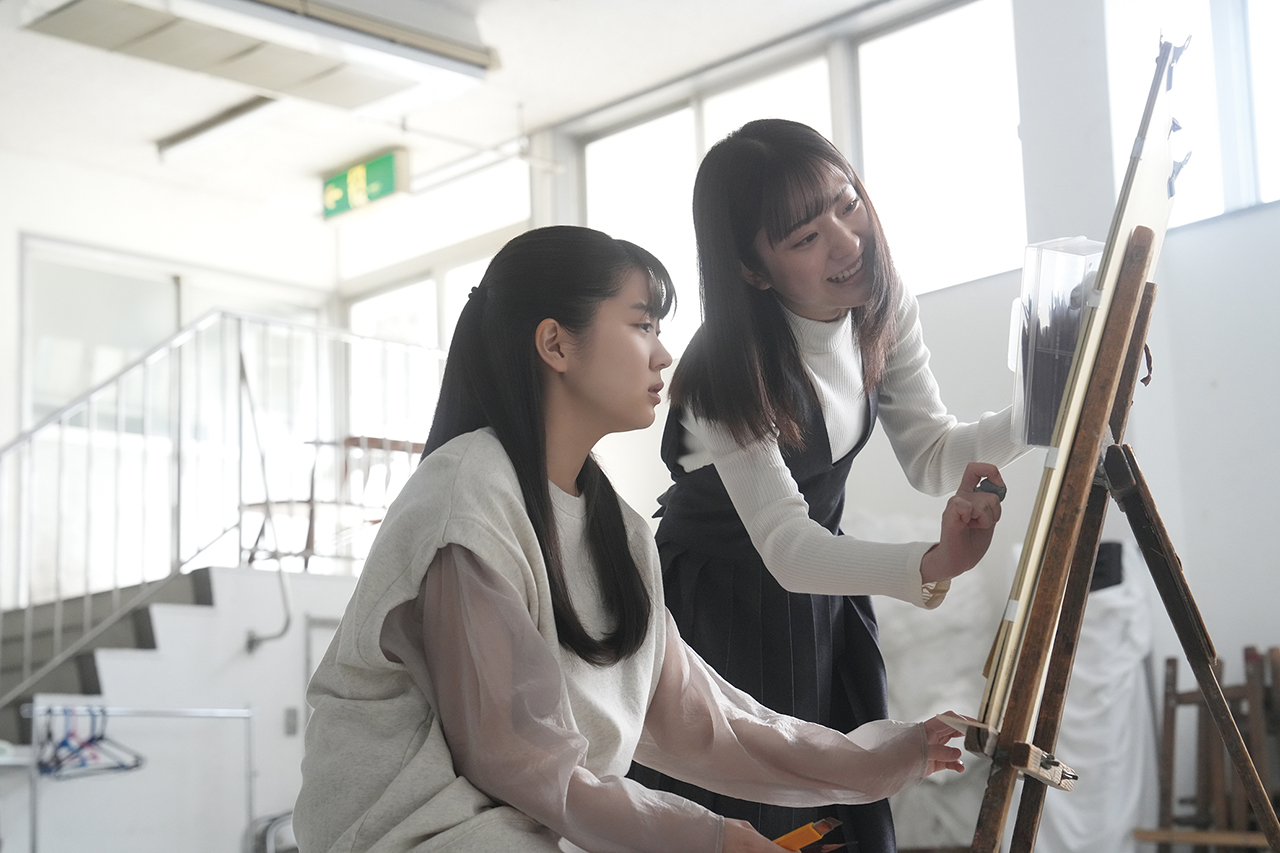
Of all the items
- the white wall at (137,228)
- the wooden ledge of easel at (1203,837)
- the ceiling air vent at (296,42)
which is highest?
the ceiling air vent at (296,42)

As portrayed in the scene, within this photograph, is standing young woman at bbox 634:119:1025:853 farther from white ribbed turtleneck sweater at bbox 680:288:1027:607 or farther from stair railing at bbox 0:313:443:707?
stair railing at bbox 0:313:443:707

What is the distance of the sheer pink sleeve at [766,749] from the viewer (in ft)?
5.08

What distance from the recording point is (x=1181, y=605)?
1.72 metres

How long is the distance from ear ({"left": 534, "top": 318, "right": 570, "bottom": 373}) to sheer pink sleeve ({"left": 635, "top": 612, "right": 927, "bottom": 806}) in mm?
368

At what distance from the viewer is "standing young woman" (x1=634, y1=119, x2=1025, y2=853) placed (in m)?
1.70

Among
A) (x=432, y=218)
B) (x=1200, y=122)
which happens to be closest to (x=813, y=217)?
(x=1200, y=122)

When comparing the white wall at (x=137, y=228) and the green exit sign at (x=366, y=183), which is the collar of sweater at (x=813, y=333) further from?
the white wall at (x=137, y=228)

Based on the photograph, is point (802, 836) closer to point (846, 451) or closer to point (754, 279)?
point (846, 451)

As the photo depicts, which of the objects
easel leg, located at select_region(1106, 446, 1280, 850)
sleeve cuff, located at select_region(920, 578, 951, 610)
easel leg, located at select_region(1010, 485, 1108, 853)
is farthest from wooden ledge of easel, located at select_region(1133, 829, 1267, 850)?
sleeve cuff, located at select_region(920, 578, 951, 610)

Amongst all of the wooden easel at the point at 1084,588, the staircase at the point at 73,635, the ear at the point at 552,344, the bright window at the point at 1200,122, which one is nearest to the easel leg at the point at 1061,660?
the wooden easel at the point at 1084,588

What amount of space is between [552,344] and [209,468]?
254 inches

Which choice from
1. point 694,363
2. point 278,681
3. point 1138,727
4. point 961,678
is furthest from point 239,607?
point 694,363

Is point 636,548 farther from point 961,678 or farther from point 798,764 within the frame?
point 961,678

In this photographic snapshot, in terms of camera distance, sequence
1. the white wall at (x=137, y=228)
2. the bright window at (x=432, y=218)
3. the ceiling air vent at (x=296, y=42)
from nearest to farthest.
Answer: the ceiling air vent at (x=296, y=42) → the white wall at (x=137, y=228) → the bright window at (x=432, y=218)
